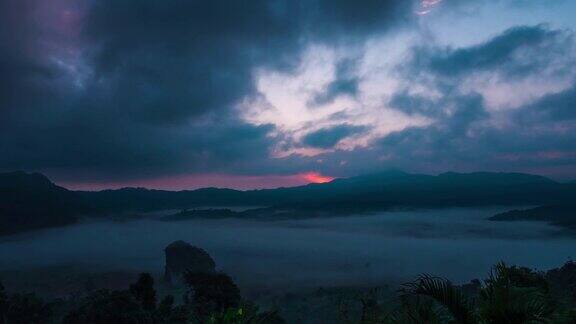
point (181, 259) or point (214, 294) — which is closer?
point (214, 294)

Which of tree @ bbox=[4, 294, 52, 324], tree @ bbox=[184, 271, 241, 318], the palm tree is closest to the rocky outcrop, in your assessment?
tree @ bbox=[184, 271, 241, 318]

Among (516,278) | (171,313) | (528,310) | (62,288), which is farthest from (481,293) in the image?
(62,288)

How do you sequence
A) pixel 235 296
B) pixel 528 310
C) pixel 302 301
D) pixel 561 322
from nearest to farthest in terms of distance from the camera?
pixel 528 310 → pixel 561 322 → pixel 235 296 → pixel 302 301

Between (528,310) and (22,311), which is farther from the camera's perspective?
(22,311)

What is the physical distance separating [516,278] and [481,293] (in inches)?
833

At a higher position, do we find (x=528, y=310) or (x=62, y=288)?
(x=528, y=310)

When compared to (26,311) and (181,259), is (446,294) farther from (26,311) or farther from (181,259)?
(181,259)

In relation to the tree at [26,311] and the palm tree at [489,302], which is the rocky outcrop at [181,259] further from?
the palm tree at [489,302]

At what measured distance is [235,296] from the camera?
64.8 meters

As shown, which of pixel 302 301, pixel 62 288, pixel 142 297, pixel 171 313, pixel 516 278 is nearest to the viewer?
pixel 516 278

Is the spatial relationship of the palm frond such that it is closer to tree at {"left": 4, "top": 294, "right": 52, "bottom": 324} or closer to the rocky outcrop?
tree at {"left": 4, "top": 294, "right": 52, "bottom": 324}

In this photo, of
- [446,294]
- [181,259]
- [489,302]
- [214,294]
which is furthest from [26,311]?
[181,259]

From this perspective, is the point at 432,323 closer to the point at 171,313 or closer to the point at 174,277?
the point at 171,313

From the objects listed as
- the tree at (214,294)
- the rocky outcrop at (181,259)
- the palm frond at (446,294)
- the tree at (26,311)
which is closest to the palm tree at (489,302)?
the palm frond at (446,294)
